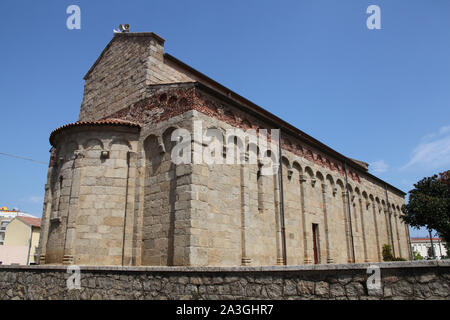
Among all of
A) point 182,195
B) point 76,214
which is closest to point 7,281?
point 76,214

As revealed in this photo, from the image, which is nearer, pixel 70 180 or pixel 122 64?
pixel 70 180

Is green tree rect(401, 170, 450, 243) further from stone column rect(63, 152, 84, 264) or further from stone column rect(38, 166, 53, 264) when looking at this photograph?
stone column rect(38, 166, 53, 264)

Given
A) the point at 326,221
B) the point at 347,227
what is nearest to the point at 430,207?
the point at 347,227

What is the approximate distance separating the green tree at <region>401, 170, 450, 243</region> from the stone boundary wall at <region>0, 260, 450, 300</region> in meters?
22.2

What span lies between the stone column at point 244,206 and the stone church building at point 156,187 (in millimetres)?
37

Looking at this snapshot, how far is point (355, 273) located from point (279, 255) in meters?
8.43

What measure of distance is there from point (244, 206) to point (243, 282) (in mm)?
5841

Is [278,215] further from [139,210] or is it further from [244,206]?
[139,210]

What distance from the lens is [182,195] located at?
10.2 m

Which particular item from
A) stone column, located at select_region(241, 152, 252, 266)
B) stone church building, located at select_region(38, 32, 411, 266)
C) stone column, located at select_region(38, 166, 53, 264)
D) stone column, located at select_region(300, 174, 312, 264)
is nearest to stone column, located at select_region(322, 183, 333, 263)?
stone church building, located at select_region(38, 32, 411, 266)

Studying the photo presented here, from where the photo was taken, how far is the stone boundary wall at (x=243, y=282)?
4.47 m

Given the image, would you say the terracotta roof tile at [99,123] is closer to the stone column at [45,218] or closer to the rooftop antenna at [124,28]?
the stone column at [45,218]
